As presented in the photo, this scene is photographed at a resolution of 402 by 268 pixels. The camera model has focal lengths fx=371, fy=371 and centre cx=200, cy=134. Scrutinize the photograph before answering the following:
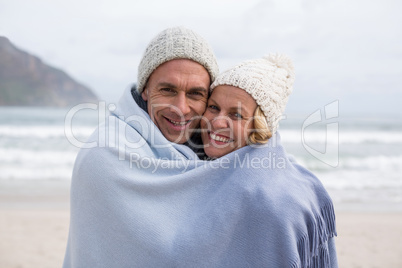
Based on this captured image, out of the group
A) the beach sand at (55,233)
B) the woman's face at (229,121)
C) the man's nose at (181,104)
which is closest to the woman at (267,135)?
the woman's face at (229,121)

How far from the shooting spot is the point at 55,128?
17672 millimetres

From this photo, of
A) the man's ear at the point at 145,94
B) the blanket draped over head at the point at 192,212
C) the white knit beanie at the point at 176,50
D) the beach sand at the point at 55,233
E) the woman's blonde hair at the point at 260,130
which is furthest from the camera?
the beach sand at the point at 55,233

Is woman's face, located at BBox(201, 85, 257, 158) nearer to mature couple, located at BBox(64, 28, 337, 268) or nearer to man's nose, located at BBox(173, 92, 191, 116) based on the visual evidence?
mature couple, located at BBox(64, 28, 337, 268)

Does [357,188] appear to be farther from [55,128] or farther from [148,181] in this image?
[55,128]

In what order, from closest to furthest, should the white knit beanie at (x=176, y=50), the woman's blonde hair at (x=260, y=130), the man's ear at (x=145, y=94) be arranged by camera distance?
the woman's blonde hair at (x=260, y=130) → the white knit beanie at (x=176, y=50) → the man's ear at (x=145, y=94)

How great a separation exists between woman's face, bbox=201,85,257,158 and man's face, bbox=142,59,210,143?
0.12 m

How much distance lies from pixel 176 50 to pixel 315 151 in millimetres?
14014

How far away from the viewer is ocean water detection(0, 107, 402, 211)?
898cm

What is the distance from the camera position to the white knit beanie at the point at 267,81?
90.0 inches

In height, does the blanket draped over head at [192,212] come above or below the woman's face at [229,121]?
below

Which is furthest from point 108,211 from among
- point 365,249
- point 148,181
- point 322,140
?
point 322,140

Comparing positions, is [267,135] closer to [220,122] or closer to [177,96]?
[220,122]

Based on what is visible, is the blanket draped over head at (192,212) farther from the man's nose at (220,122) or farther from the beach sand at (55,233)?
Result: the beach sand at (55,233)

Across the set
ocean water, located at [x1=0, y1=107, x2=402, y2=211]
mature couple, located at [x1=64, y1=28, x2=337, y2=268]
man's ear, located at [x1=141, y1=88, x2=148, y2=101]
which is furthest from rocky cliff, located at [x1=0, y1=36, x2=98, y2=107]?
mature couple, located at [x1=64, y1=28, x2=337, y2=268]
